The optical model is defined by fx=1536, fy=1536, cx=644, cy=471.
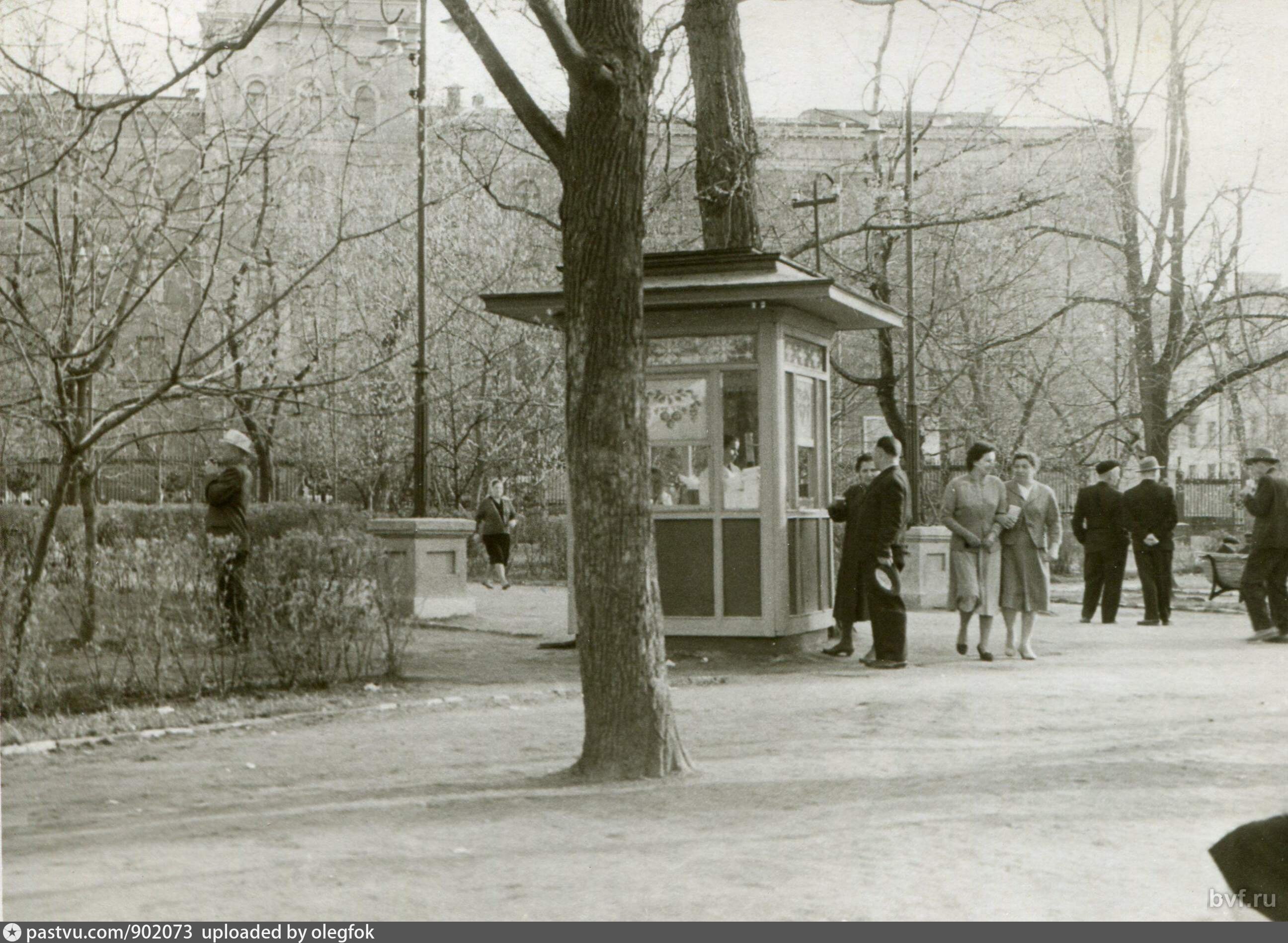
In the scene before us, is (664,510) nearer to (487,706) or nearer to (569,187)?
(487,706)

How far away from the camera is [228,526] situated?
13156 millimetres

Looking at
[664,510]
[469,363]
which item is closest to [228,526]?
[664,510]

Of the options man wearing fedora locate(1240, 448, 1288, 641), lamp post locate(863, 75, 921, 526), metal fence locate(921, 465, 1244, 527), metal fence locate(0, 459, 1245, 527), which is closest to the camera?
man wearing fedora locate(1240, 448, 1288, 641)

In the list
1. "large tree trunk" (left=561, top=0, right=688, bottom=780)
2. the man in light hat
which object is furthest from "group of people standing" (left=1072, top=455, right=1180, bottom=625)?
"large tree trunk" (left=561, top=0, right=688, bottom=780)

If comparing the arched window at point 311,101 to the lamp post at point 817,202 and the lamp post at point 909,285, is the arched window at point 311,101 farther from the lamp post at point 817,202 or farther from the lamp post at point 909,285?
the lamp post at point 909,285

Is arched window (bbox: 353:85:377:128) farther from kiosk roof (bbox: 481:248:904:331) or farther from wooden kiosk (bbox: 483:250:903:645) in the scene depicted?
wooden kiosk (bbox: 483:250:903:645)

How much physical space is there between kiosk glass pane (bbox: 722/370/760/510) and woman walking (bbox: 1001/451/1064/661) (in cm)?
218

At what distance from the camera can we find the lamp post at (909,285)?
21188 millimetres

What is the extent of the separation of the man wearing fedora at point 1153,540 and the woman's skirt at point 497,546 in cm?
1123

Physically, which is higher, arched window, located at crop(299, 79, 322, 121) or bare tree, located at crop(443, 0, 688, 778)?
arched window, located at crop(299, 79, 322, 121)

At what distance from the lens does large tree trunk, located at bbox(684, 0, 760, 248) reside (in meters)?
15.2

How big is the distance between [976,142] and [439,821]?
19.5 m

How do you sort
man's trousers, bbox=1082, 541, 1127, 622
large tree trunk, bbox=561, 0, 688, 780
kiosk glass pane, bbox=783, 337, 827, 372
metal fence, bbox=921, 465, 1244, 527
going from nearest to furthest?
large tree trunk, bbox=561, 0, 688, 780
kiosk glass pane, bbox=783, 337, 827, 372
man's trousers, bbox=1082, 541, 1127, 622
metal fence, bbox=921, 465, 1244, 527

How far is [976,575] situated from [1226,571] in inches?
303
